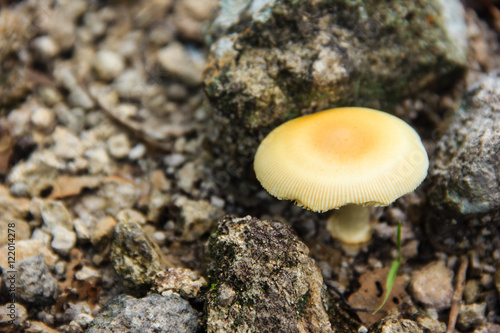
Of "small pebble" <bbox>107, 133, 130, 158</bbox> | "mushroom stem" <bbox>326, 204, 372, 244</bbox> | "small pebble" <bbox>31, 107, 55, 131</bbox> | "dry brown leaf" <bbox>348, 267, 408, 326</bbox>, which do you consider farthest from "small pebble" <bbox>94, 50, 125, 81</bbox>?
"dry brown leaf" <bbox>348, 267, 408, 326</bbox>

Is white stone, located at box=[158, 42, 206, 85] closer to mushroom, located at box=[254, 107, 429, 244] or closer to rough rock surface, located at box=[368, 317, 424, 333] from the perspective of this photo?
mushroom, located at box=[254, 107, 429, 244]

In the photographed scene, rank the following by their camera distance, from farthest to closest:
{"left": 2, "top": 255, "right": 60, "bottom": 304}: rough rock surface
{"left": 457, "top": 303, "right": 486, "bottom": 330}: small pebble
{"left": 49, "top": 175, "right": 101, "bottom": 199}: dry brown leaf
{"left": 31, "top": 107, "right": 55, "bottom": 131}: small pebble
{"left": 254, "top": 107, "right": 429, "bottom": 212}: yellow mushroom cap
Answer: {"left": 31, "top": 107, "right": 55, "bottom": 131}: small pebble → {"left": 49, "top": 175, "right": 101, "bottom": 199}: dry brown leaf → {"left": 457, "top": 303, "right": 486, "bottom": 330}: small pebble → {"left": 2, "top": 255, "right": 60, "bottom": 304}: rough rock surface → {"left": 254, "top": 107, "right": 429, "bottom": 212}: yellow mushroom cap

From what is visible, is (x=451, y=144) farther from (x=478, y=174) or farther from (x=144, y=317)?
(x=144, y=317)

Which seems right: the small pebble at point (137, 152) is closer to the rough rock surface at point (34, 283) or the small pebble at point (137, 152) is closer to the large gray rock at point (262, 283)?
the rough rock surface at point (34, 283)

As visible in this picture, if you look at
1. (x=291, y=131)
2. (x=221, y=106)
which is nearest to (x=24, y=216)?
(x=221, y=106)

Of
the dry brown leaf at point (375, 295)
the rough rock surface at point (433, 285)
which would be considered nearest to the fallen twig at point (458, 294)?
the rough rock surface at point (433, 285)

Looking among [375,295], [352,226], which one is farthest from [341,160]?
[375,295]
